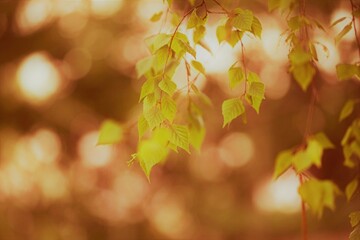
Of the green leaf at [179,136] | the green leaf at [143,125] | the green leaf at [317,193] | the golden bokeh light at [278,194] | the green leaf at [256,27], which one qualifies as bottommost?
the green leaf at [317,193]

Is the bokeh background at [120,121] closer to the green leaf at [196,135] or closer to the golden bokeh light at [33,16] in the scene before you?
the golden bokeh light at [33,16]

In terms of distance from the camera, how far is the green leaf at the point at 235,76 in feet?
3.52

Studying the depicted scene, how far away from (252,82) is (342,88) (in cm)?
345

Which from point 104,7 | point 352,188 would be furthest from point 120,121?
point 352,188

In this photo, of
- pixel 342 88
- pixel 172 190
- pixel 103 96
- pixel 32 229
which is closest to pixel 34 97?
pixel 103 96

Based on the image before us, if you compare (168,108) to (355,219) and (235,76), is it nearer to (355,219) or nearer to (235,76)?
(235,76)

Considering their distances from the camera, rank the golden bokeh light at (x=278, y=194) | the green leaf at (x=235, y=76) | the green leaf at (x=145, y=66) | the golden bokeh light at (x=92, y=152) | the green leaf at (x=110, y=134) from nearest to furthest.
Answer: the green leaf at (x=235, y=76)
the green leaf at (x=110, y=134)
the green leaf at (x=145, y=66)
the golden bokeh light at (x=92, y=152)
the golden bokeh light at (x=278, y=194)

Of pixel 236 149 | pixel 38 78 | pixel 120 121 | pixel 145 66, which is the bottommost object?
pixel 145 66

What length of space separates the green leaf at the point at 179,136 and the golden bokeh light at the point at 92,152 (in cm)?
296

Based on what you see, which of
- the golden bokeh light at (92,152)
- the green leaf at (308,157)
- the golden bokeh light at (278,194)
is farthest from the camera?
the golden bokeh light at (278,194)

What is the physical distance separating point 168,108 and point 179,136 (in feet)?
0.21

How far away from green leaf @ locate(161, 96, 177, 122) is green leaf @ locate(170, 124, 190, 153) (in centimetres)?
2

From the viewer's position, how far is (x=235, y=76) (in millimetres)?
1078

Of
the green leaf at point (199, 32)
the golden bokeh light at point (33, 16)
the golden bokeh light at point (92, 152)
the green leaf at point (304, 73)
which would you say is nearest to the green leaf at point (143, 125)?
the green leaf at point (199, 32)
